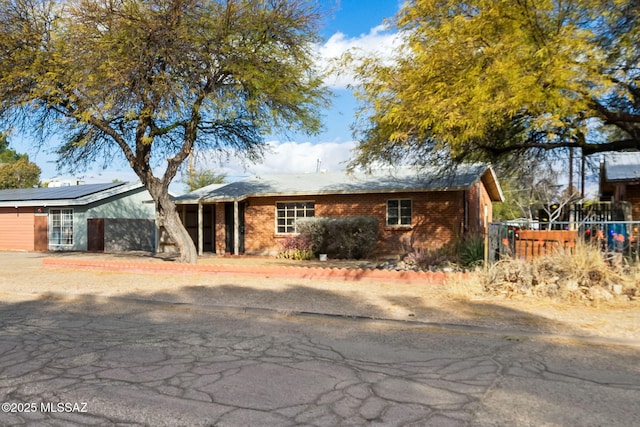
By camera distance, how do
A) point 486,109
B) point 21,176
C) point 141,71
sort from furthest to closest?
point 21,176 < point 141,71 < point 486,109

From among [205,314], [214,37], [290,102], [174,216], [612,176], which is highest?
[214,37]

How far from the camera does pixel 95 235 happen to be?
88.4 ft

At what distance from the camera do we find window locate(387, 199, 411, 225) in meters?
19.7

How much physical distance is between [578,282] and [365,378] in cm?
534

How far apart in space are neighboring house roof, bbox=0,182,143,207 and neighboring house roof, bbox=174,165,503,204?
667cm

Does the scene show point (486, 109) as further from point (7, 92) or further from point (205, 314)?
point (7, 92)

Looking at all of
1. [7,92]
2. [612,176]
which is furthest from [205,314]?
[612,176]

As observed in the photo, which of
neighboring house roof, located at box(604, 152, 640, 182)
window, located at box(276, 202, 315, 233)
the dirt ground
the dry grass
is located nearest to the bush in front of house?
window, located at box(276, 202, 315, 233)

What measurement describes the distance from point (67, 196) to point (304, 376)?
26.3 metres

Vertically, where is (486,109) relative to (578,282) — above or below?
above

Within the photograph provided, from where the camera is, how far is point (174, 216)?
16.7m

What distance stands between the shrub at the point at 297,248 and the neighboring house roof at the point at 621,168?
10.0m

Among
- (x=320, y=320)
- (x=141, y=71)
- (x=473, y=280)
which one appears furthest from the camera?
(x=141, y=71)

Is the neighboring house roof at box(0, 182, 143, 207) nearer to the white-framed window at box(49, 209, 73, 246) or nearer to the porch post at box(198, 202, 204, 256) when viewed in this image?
the white-framed window at box(49, 209, 73, 246)
